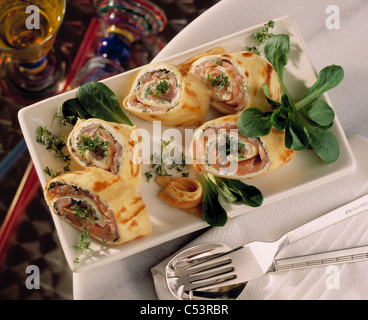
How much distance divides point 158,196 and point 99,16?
757 mm

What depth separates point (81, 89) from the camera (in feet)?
4.73

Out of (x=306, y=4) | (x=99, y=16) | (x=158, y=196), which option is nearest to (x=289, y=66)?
(x=306, y=4)

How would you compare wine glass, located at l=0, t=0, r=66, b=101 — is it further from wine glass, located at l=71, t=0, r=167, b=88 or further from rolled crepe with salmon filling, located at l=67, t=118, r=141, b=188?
rolled crepe with salmon filling, located at l=67, t=118, r=141, b=188

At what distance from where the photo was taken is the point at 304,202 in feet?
5.08

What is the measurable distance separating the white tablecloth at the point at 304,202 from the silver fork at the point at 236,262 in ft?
0.09

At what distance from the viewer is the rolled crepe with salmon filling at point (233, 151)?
54.0 inches

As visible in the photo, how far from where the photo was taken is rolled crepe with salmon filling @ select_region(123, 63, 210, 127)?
141 cm

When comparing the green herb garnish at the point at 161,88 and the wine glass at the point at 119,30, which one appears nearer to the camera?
the green herb garnish at the point at 161,88

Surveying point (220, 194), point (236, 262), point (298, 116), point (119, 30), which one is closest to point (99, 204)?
point (220, 194)

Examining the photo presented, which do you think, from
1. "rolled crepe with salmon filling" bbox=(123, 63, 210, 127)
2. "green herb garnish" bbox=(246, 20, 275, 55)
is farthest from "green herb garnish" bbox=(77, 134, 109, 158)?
"green herb garnish" bbox=(246, 20, 275, 55)

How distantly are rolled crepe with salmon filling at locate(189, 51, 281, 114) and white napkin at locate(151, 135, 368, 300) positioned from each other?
0.33 metres

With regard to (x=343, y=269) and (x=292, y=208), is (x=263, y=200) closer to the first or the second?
(x=292, y=208)

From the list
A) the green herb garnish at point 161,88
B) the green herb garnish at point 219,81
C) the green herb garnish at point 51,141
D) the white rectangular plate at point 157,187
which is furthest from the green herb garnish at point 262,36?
the green herb garnish at point 51,141

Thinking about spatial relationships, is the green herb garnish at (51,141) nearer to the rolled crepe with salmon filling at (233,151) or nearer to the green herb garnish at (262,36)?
the rolled crepe with salmon filling at (233,151)
